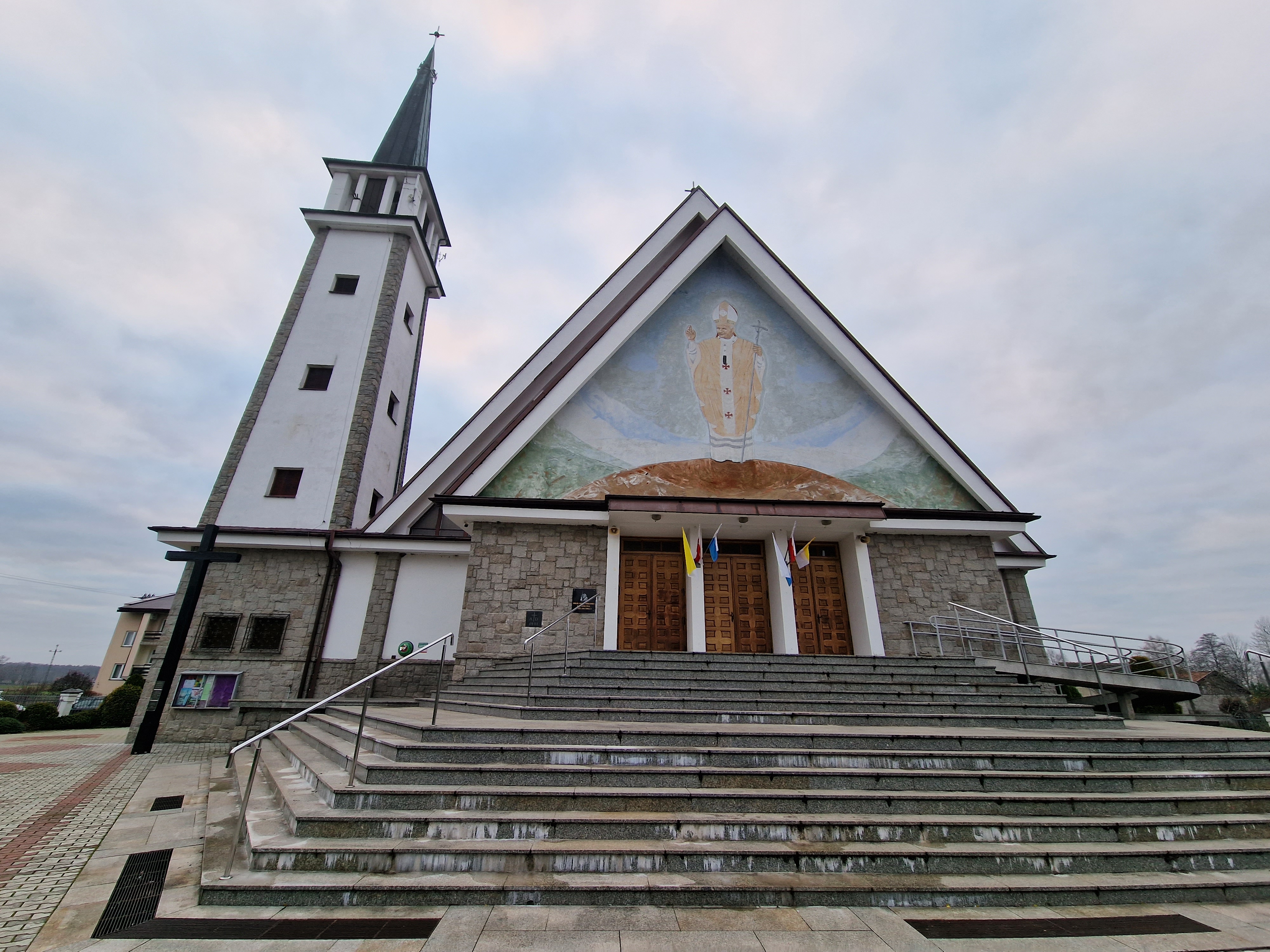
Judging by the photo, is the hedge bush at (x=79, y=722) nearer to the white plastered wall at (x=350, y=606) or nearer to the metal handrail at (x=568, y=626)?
the white plastered wall at (x=350, y=606)

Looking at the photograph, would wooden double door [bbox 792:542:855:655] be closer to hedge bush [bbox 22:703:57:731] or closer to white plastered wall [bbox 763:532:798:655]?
white plastered wall [bbox 763:532:798:655]

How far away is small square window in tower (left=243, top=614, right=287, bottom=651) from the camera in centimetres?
1112

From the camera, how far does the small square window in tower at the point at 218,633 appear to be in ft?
36.4

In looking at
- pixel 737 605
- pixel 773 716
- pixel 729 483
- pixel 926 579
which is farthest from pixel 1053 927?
pixel 926 579

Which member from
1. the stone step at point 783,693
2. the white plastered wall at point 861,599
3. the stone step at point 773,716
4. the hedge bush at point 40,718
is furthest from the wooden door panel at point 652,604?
the hedge bush at point 40,718

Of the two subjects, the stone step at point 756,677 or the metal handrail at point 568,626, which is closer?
the stone step at point 756,677

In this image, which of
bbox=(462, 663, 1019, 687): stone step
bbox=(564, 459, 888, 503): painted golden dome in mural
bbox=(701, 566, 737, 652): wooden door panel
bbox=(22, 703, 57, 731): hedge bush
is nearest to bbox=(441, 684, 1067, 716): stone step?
bbox=(462, 663, 1019, 687): stone step

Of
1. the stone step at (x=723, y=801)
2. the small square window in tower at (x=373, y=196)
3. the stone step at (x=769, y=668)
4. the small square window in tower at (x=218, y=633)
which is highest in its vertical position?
the small square window in tower at (x=373, y=196)

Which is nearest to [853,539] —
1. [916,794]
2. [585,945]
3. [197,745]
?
Result: [916,794]

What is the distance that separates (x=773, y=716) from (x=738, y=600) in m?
4.98

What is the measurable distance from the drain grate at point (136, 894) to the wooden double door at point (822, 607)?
30.0 ft

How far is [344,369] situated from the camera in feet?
46.2

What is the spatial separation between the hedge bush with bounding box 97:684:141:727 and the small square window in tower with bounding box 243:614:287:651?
7.22m

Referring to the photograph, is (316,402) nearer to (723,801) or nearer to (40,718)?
(40,718)
